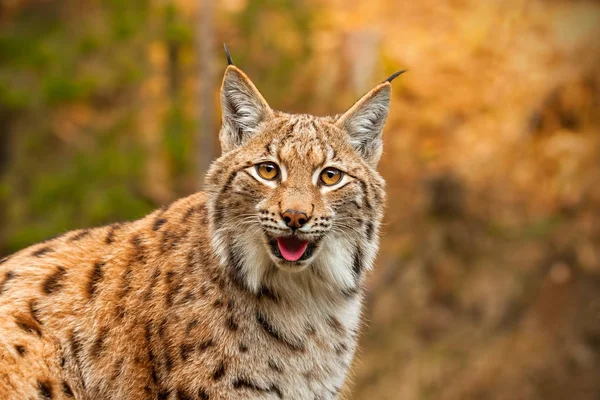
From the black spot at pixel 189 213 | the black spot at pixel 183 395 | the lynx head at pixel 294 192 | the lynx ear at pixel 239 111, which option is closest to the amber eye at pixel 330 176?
the lynx head at pixel 294 192

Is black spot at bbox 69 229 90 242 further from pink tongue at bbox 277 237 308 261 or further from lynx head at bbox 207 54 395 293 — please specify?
pink tongue at bbox 277 237 308 261

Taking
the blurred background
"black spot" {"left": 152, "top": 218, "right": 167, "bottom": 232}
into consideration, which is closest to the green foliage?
the blurred background

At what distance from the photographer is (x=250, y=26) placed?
13.7 meters

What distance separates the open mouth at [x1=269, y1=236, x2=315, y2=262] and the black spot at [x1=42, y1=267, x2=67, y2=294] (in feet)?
4.73

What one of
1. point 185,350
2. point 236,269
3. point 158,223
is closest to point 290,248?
point 236,269

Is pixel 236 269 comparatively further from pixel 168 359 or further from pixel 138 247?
pixel 138 247

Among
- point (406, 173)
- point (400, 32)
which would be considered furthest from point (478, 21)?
point (406, 173)

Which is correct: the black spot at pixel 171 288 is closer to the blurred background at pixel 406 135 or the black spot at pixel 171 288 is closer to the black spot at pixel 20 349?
the black spot at pixel 20 349

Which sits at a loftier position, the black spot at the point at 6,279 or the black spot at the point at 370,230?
the black spot at the point at 370,230

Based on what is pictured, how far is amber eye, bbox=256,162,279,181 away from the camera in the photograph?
4.96 metres

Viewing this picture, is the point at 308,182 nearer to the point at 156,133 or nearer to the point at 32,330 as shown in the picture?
the point at 32,330

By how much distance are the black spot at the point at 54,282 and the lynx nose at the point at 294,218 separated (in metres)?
1.58

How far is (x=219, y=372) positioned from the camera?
4.89 m

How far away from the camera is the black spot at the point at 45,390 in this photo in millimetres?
4852
